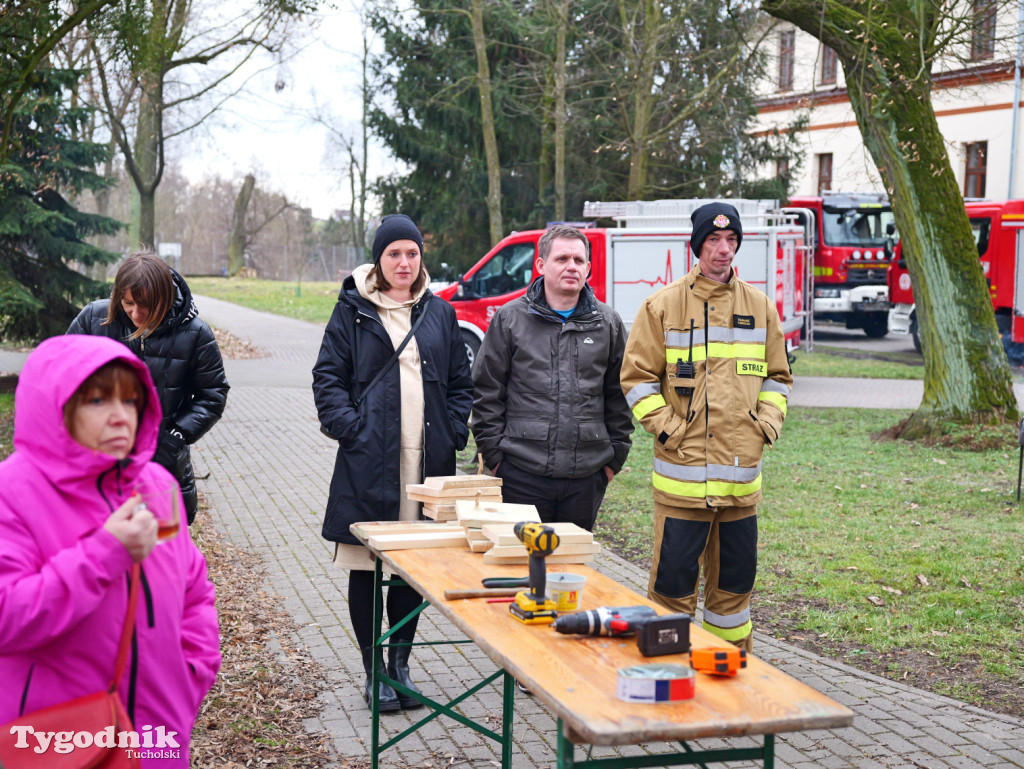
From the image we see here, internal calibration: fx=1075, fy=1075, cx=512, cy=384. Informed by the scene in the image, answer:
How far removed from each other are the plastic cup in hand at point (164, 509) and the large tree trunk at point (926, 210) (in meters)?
10.7

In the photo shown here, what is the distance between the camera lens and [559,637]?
289cm

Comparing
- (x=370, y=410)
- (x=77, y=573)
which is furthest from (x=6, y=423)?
(x=77, y=573)

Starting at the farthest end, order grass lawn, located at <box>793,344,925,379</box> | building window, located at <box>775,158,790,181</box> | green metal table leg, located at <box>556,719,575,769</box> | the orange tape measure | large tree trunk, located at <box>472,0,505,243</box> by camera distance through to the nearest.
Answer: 1. building window, located at <box>775,158,790,181</box>
2. large tree trunk, located at <box>472,0,505,243</box>
3. grass lawn, located at <box>793,344,925,379</box>
4. the orange tape measure
5. green metal table leg, located at <box>556,719,575,769</box>

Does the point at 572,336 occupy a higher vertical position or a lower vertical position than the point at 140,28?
lower

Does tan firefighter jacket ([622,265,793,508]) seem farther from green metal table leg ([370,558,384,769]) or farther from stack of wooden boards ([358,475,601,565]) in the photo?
green metal table leg ([370,558,384,769])

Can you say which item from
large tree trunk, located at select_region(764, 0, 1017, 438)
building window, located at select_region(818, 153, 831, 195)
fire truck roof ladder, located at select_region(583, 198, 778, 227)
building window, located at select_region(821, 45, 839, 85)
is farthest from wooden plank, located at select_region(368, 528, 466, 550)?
building window, located at select_region(818, 153, 831, 195)

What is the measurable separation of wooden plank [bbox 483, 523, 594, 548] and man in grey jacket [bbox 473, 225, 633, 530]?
97 cm

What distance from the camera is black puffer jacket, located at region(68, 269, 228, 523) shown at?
15.1 feet

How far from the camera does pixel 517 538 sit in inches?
Answer: 142

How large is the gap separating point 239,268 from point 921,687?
6131 centimetres

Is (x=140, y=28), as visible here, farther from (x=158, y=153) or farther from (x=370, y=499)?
(x=158, y=153)

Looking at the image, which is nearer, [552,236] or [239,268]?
[552,236]

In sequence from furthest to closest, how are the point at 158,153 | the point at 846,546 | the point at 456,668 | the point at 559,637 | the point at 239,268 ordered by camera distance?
the point at 239,268
the point at 158,153
the point at 846,546
the point at 456,668
the point at 559,637

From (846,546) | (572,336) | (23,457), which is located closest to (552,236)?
(572,336)
